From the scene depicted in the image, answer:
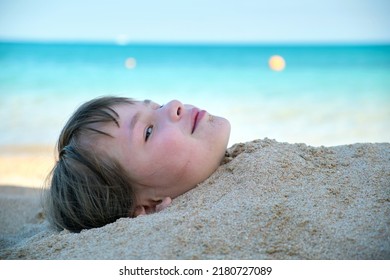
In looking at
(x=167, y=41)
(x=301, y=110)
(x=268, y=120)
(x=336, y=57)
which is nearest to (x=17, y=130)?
(x=268, y=120)

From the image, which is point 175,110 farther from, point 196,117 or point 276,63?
point 276,63

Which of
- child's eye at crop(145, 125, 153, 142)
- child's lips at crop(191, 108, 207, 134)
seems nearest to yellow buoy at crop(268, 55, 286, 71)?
child's lips at crop(191, 108, 207, 134)

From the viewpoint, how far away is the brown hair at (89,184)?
1.54 metres

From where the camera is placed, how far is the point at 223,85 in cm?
897

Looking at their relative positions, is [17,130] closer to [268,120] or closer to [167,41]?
[268,120]

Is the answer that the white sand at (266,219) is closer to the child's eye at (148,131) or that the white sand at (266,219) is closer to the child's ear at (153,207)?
the child's ear at (153,207)

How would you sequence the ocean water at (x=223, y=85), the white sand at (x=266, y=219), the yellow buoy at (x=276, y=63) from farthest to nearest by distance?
the yellow buoy at (x=276, y=63), the ocean water at (x=223, y=85), the white sand at (x=266, y=219)

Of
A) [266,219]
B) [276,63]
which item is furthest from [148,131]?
[276,63]

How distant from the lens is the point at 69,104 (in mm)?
6555

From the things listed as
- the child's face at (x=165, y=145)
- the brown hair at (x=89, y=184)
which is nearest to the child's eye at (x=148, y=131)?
the child's face at (x=165, y=145)

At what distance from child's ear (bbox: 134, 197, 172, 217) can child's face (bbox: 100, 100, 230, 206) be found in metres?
0.03

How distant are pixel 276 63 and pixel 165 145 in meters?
12.1

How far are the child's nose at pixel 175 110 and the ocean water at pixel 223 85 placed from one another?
0.79 meters

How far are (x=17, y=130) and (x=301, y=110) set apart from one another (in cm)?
335
